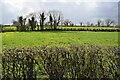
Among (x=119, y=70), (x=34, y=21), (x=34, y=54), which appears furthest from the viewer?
(x=34, y=21)

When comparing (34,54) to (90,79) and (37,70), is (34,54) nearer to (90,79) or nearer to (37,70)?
(37,70)

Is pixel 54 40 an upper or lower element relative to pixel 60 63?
upper

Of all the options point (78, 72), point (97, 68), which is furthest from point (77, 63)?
point (97, 68)

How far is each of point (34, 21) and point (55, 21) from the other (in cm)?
767

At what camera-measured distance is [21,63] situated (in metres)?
4.47

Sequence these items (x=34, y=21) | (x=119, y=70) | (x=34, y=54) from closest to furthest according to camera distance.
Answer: (x=34, y=54)
(x=119, y=70)
(x=34, y=21)

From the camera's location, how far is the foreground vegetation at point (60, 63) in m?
4.46

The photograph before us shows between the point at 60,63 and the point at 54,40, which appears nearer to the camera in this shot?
the point at 60,63

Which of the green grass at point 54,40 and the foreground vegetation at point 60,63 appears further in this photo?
the green grass at point 54,40

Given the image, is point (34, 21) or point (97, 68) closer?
point (97, 68)

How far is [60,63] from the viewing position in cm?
459

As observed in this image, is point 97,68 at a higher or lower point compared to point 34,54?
lower

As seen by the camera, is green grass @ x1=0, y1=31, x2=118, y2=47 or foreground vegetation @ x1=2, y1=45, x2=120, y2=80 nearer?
foreground vegetation @ x1=2, y1=45, x2=120, y2=80

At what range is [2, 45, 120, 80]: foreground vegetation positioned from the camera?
4.46m
